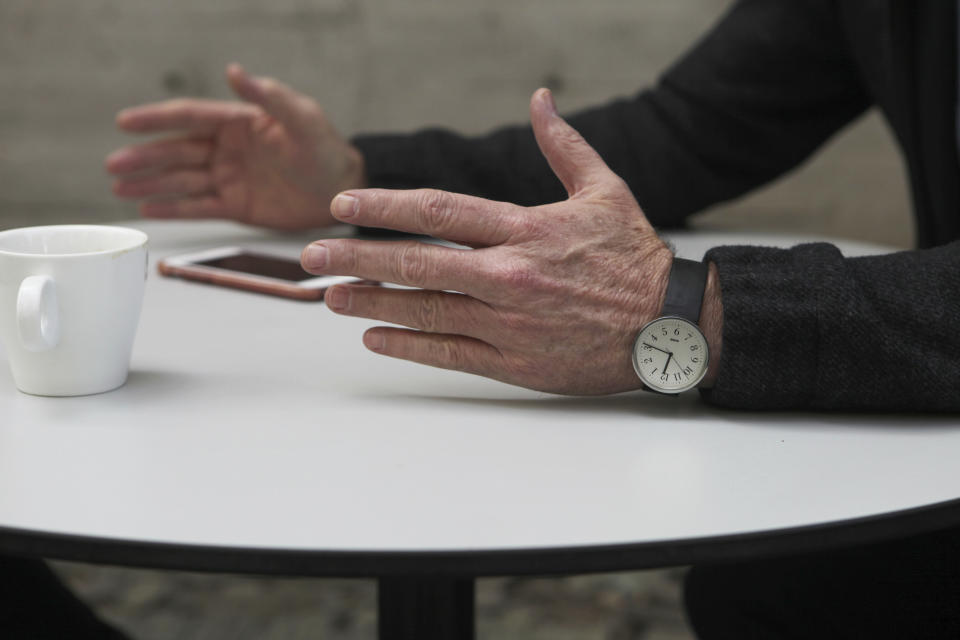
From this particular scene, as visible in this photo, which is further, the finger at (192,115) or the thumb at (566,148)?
the finger at (192,115)

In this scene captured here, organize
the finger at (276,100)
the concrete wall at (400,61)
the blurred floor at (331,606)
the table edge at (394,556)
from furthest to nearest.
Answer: the concrete wall at (400,61) → the blurred floor at (331,606) → the finger at (276,100) → the table edge at (394,556)

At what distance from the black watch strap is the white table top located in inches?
2.5

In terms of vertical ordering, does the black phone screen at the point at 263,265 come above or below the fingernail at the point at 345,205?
below

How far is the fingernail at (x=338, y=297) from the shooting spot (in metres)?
0.68

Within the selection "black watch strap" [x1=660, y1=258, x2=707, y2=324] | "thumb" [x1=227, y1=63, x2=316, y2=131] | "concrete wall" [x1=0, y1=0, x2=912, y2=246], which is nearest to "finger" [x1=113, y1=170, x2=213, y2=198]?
"thumb" [x1=227, y1=63, x2=316, y2=131]

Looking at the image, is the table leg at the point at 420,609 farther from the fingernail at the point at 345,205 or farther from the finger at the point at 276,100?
the finger at the point at 276,100

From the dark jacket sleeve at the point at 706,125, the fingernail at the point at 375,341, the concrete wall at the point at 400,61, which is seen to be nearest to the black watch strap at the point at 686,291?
the fingernail at the point at 375,341

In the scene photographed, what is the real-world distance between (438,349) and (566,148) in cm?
18

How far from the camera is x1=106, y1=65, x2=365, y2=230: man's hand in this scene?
4.11ft

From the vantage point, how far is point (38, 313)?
60 centimetres

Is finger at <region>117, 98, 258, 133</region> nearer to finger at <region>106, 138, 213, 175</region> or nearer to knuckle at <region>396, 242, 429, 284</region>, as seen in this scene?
finger at <region>106, 138, 213, 175</region>

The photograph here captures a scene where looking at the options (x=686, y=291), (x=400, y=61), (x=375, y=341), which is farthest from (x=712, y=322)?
(x=400, y=61)

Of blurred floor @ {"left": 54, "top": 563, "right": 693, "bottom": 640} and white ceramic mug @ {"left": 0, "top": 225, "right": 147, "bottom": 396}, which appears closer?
white ceramic mug @ {"left": 0, "top": 225, "right": 147, "bottom": 396}

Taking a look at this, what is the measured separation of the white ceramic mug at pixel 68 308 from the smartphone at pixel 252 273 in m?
0.26
